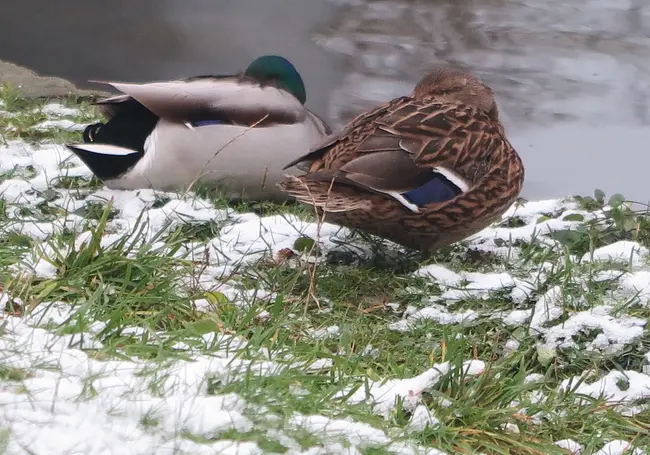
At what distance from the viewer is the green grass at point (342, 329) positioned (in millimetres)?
2162

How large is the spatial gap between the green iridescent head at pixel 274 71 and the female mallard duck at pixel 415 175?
1.83 meters

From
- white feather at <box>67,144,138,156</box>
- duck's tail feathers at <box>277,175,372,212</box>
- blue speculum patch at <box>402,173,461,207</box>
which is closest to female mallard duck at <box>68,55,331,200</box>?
white feather at <box>67,144,138,156</box>

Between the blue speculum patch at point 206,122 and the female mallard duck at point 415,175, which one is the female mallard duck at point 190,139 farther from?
the female mallard duck at point 415,175

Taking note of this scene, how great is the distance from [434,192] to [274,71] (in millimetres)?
2359

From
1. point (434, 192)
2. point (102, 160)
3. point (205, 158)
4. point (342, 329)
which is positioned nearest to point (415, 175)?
point (434, 192)

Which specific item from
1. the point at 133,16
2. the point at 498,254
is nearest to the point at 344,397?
the point at 498,254

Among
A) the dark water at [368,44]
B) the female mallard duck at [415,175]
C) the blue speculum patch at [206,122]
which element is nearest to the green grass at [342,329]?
the female mallard duck at [415,175]

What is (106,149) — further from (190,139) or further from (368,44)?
(368,44)

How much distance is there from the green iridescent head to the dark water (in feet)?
8.49

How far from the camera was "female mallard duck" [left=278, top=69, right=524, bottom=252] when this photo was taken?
10.9 ft

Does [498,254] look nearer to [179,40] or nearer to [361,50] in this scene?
[361,50]

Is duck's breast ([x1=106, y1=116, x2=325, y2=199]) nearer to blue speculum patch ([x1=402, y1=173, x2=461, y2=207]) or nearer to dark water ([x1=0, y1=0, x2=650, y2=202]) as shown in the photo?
blue speculum patch ([x1=402, y1=173, x2=461, y2=207])

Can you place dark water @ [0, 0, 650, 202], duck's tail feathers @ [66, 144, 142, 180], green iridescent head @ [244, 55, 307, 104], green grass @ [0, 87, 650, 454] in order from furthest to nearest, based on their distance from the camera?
dark water @ [0, 0, 650, 202]
green iridescent head @ [244, 55, 307, 104]
duck's tail feathers @ [66, 144, 142, 180]
green grass @ [0, 87, 650, 454]

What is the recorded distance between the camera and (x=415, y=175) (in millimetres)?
3336
